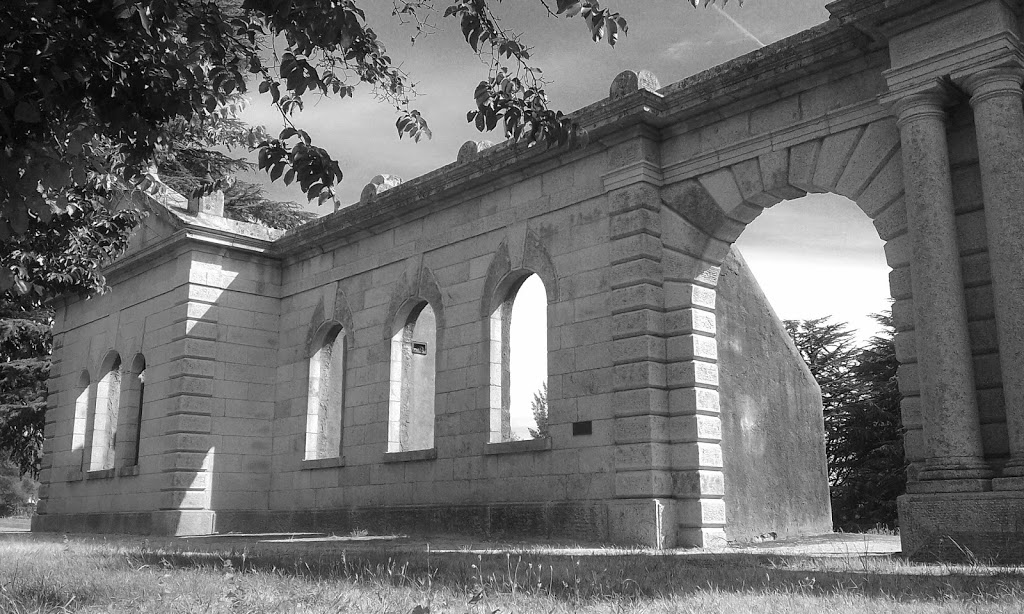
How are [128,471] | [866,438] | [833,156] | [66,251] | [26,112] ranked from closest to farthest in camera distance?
1. [26,112]
2. [66,251]
3. [833,156]
4. [128,471]
5. [866,438]

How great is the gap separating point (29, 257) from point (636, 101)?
7.77m

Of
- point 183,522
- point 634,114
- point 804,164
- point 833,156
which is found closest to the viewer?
point 833,156

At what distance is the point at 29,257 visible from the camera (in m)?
10.5

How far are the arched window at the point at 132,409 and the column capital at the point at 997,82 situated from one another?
54.3ft

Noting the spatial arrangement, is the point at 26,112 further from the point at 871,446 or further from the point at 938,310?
the point at 871,446

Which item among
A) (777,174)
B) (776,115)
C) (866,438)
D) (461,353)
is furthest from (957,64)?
(866,438)

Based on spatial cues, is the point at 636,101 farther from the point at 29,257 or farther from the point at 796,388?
the point at 29,257

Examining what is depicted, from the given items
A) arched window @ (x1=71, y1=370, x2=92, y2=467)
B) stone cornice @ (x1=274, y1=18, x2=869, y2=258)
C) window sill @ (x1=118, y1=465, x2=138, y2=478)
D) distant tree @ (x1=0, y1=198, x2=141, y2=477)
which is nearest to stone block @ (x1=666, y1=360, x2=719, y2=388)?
stone cornice @ (x1=274, y1=18, x2=869, y2=258)

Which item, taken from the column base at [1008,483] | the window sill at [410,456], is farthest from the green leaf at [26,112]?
the window sill at [410,456]

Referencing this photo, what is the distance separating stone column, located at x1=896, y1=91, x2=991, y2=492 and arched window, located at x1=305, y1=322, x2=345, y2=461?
11.2m

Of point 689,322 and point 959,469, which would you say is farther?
point 689,322

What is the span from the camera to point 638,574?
7055 mm

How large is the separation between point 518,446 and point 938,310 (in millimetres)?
6424

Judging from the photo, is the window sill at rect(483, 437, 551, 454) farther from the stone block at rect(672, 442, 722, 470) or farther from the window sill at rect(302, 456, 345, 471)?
the window sill at rect(302, 456, 345, 471)
